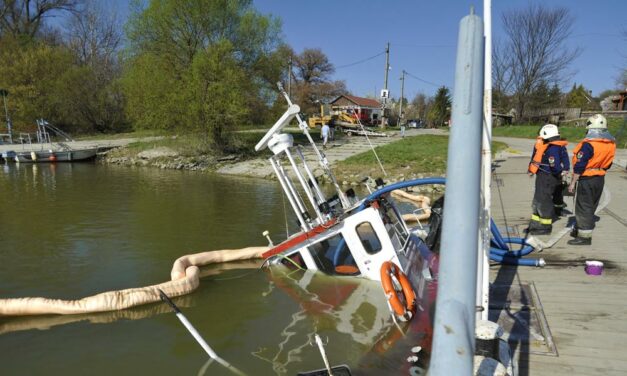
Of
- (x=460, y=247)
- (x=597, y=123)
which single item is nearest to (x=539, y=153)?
(x=597, y=123)

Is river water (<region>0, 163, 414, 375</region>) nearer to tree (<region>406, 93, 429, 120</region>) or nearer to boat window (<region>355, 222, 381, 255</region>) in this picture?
boat window (<region>355, 222, 381, 255</region>)

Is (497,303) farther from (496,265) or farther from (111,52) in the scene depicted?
(111,52)

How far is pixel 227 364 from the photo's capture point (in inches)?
226

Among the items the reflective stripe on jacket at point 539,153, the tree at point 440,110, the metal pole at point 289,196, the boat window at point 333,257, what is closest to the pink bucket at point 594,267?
the reflective stripe on jacket at point 539,153

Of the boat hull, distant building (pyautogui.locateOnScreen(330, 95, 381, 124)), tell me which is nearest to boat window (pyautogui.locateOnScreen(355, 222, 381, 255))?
the boat hull

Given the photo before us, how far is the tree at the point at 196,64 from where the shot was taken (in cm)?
2894

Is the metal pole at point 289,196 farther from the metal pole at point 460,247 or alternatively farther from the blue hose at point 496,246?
the metal pole at point 460,247

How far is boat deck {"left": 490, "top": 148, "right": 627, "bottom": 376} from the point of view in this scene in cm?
418

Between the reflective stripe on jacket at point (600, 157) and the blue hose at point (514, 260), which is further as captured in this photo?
the reflective stripe on jacket at point (600, 157)

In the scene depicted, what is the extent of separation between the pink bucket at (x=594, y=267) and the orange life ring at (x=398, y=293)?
2.60m

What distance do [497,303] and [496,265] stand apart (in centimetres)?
178

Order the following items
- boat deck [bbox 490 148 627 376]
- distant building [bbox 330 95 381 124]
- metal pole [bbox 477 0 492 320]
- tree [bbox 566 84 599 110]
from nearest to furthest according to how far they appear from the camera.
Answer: metal pole [bbox 477 0 492 320]
boat deck [bbox 490 148 627 376]
tree [bbox 566 84 599 110]
distant building [bbox 330 95 381 124]

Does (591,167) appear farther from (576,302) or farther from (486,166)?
(486,166)

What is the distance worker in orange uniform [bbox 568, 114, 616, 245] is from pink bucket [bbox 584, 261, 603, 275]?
5.07ft
